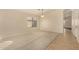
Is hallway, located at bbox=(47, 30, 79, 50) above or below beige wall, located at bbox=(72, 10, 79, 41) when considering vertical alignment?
below

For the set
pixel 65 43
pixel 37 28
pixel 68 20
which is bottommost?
pixel 65 43

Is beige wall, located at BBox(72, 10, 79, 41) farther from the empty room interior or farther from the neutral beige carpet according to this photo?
the neutral beige carpet

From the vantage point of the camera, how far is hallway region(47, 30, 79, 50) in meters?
1.36

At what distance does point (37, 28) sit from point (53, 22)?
0.74 feet

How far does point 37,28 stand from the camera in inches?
55.1

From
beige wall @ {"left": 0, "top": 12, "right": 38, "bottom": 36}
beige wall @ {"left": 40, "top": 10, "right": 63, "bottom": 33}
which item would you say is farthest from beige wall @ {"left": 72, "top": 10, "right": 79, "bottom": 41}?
beige wall @ {"left": 0, "top": 12, "right": 38, "bottom": 36}

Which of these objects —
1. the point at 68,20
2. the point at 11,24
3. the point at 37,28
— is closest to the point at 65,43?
the point at 68,20

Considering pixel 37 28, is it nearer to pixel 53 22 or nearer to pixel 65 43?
pixel 53 22

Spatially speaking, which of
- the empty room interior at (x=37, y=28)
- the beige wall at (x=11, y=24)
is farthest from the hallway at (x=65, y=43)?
the beige wall at (x=11, y=24)

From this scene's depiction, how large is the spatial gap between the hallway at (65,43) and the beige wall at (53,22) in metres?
0.09

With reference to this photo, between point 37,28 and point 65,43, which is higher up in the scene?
point 37,28

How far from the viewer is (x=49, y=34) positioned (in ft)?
4.55
